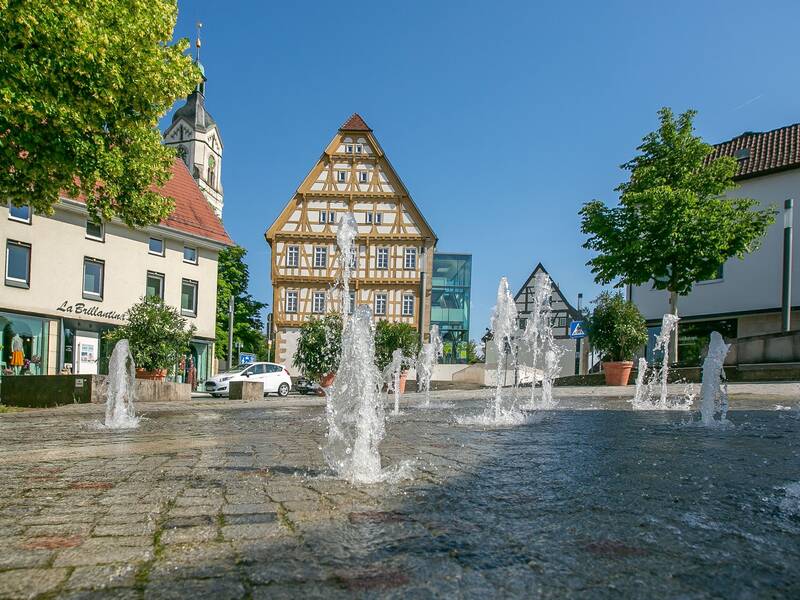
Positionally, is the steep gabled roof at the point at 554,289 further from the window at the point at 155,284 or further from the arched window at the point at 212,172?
the arched window at the point at 212,172

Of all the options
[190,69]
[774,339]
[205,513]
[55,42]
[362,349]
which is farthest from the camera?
[774,339]

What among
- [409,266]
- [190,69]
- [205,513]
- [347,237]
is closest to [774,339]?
[347,237]

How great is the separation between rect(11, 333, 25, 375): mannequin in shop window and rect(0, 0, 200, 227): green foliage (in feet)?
41.6

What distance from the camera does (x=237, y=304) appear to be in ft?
159

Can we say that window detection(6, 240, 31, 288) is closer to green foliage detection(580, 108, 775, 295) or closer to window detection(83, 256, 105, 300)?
window detection(83, 256, 105, 300)

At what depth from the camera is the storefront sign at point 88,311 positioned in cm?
2684

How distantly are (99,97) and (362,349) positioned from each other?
27.4 feet

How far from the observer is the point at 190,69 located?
45.0 ft

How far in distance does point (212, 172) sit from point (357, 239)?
51.2m

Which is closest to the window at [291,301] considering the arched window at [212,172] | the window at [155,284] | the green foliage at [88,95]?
the window at [155,284]

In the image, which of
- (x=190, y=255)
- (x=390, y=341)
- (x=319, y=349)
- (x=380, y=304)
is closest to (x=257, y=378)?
(x=319, y=349)

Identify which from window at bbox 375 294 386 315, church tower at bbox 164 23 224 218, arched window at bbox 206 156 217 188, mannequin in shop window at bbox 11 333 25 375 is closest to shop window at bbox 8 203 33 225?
mannequin in shop window at bbox 11 333 25 375

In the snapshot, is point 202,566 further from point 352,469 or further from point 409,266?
point 409,266

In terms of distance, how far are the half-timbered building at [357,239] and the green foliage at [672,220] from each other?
826 inches
